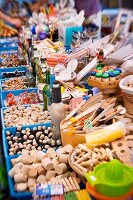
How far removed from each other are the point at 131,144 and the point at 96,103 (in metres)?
0.36

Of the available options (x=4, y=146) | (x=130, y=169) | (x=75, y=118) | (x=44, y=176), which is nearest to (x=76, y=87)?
(x=75, y=118)

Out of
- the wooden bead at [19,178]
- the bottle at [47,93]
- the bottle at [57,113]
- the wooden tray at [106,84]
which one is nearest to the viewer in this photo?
the wooden bead at [19,178]

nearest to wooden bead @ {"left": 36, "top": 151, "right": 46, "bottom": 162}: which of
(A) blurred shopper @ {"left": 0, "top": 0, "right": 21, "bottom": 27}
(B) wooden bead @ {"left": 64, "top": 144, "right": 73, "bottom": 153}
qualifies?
(B) wooden bead @ {"left": 64, "top": 144, "right": 73, "bottom": 153}

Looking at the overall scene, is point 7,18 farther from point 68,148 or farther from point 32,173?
point 32,173

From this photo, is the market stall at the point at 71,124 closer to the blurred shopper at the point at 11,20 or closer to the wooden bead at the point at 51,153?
the wooden bead at the point at 51,153

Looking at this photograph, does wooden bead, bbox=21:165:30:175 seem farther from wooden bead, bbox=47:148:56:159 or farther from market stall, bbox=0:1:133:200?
wooden bead, bbox=47:148:56:159

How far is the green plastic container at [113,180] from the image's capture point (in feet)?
4.44

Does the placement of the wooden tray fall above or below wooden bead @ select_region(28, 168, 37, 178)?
above

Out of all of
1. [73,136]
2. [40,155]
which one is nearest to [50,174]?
[40,155]

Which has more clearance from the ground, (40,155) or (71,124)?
(71,124)

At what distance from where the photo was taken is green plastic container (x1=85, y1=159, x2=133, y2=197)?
1353mm

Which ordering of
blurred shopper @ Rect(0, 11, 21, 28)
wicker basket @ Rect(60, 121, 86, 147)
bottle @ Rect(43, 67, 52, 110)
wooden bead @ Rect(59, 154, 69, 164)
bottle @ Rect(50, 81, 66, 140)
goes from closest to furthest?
wooden bead @ Rect(59, 154, 69, 164) < wicker basket @ Rect(60, 121, 86, 147) < bottle @ Rect(50, 81, 66, 140) < bottle @ Rect(43, 67, 52, 110) < blurred shopper @ Rect(0, 11, 21, 28)

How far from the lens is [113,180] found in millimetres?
1378

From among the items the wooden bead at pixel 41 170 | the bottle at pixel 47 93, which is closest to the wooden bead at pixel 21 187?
the wooden bead at pixel 41 170
